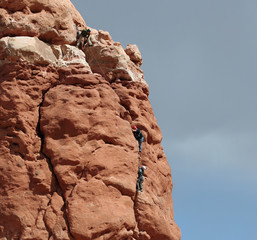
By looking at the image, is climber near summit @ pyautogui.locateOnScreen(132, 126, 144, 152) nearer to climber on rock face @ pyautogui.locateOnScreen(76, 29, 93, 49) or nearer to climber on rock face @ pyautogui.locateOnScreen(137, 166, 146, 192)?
climber on rock face @ pyautogui.locateOnScreen(137, 166, 146, 192)

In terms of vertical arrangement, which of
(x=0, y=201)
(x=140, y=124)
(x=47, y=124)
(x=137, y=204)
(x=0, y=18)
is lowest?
(x=0, y=201)

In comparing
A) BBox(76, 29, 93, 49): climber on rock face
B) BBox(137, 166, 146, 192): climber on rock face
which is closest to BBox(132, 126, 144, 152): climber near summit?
BBox(137, 166, 146, 192): climber on rock face

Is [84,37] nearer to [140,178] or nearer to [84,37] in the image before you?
[84,37]

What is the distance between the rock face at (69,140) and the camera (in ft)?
39.8

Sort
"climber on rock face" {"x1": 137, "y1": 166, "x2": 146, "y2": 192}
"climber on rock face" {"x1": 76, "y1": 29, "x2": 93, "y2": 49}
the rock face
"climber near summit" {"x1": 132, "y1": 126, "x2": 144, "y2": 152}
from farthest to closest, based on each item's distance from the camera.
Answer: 1. "climber on rock face" {"x1": 76, "y1": 29, "x2": 93, "y2": 49}
2. "climber near summit" {"x1": 132, "y1": 126, "x2": 144, "y2": 152}
3. "climber on rock face" {"x1": 137, "y1": 166, "x2": 146, "y2": 192}
4. the rock face

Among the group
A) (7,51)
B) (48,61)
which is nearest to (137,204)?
(48,61)

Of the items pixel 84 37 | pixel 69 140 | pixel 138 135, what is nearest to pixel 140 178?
pixel 138 135

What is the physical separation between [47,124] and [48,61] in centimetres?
305

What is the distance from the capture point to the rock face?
1212 cm

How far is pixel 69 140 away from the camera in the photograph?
1344 cm

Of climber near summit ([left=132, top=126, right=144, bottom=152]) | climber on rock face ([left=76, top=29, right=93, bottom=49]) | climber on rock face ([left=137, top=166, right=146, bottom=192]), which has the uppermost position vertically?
climber on rock face ([left=76, top=29, right=93, bottom=49])

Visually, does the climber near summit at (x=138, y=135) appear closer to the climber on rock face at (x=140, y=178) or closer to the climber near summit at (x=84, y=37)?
the climber on rock face at (x=140, y=178)

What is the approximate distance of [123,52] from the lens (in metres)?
18.2

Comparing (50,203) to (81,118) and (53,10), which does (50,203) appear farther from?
(53,10)
